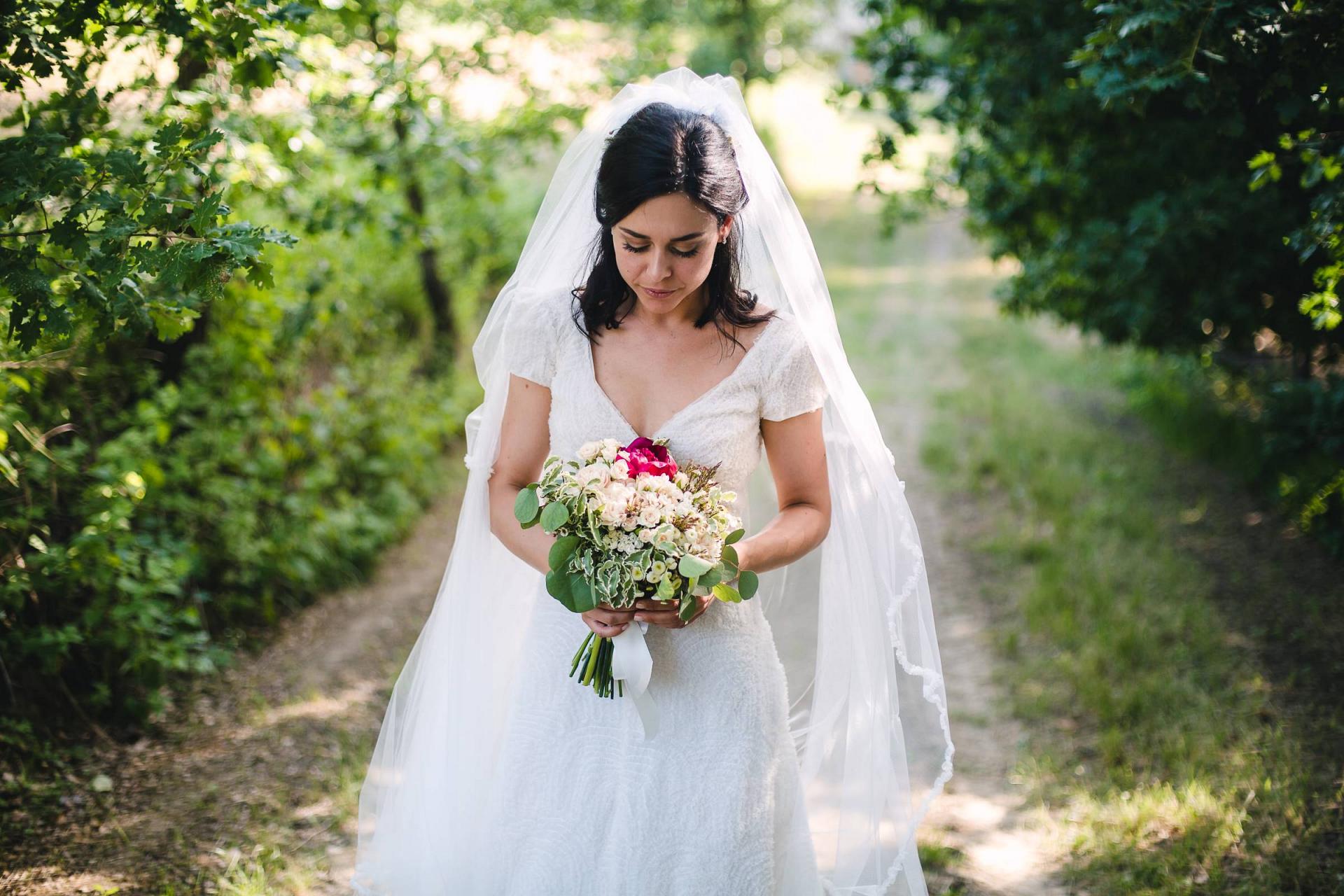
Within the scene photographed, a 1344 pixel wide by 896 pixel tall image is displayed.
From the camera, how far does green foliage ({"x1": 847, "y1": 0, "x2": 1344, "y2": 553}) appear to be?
3047 mm

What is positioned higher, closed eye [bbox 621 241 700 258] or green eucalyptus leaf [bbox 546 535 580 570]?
closed eye [bbox 621 241 700 258]

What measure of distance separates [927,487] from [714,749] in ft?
17.8

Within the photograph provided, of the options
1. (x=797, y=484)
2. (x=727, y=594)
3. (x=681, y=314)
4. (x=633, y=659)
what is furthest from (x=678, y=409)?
(x=633, y=659)

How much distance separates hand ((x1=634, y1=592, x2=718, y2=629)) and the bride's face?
0.74 metres

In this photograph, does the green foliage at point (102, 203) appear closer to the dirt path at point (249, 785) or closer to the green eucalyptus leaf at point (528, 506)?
the green eucalyptus leaf at point (528, 506)

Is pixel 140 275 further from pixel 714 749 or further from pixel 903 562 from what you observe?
pixel 903 562

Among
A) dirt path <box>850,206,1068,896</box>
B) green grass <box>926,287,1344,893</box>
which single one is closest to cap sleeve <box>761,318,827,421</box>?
dirt path <box>850,206,1068,896</box>

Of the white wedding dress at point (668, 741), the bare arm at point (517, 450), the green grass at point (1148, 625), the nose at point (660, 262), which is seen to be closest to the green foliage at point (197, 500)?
the bare arm at point (517, 450)

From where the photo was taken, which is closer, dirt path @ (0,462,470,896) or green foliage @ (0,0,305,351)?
green foliage @ (0,0,305,351)

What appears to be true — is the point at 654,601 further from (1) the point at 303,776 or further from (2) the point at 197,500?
(2) the point at 197,500

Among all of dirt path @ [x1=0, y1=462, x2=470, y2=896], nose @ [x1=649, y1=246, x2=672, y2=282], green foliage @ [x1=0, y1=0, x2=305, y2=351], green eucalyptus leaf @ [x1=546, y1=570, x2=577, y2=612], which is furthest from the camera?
dirt path @ [x1=0, y1=462, x2=470, y2=896]

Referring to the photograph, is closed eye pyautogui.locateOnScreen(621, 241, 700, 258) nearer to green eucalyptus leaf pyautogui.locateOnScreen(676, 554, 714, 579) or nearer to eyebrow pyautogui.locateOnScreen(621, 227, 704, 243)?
eyebrow pyautogui.locateOnScreen(621, 227, 704, 243)

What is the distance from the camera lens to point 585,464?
2.33 m

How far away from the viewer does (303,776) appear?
4.05 metres
